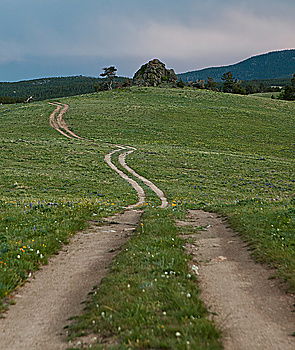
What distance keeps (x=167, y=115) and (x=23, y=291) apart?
239 ft

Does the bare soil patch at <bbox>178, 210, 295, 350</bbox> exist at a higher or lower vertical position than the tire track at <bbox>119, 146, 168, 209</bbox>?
higher

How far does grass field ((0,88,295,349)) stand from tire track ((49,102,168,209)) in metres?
0.87

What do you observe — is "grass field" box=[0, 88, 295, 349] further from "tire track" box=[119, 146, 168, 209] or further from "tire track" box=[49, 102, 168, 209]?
"tire track" box=[49, 102, 168, 209]

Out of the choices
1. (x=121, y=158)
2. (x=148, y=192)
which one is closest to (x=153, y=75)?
(x=121, y=158)

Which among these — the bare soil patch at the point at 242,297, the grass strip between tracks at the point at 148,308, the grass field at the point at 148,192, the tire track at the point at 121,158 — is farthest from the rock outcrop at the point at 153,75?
the grass strip between tracks at the point at 148,308

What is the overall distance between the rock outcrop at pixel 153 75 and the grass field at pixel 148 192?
45.2m

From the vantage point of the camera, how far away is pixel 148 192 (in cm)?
2702

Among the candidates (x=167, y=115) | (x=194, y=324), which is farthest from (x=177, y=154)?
(x=194, y=324)

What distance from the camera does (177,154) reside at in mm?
47500

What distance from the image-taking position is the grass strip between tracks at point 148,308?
5.86 m

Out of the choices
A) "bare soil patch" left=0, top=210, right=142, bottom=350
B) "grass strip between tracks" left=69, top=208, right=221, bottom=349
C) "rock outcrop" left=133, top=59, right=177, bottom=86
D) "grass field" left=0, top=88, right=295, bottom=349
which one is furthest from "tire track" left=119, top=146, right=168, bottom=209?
"rock outcrop" left=133, top=59, right=177, bottom=86

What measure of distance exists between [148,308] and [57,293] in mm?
2923

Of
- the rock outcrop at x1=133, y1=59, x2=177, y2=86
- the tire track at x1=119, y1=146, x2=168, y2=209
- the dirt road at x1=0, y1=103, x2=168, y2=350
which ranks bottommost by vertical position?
the tire track at x1=119, y1=146, x2=168, y2=209

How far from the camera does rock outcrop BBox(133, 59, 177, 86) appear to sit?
135 metres
